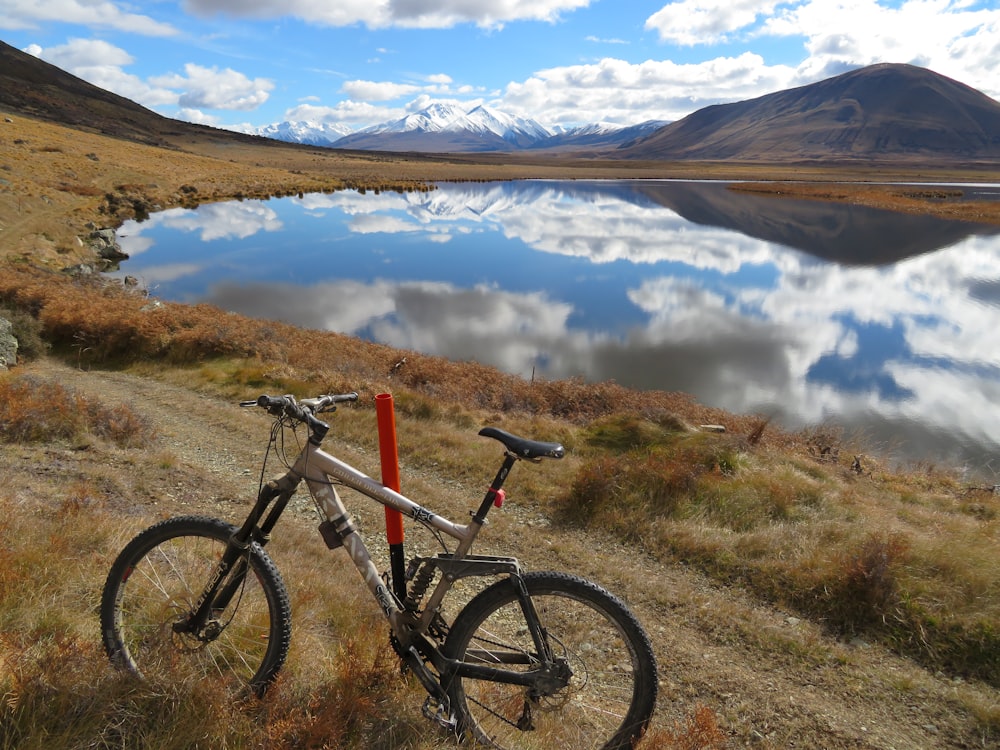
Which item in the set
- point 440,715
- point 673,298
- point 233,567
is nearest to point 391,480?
point 233,567

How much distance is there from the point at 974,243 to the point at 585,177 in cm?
9792

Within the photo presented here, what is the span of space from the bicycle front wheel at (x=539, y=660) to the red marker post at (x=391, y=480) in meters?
0.56

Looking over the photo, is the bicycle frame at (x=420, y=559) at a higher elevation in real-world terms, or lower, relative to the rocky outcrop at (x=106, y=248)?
lower

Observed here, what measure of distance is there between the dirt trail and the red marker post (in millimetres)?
2541

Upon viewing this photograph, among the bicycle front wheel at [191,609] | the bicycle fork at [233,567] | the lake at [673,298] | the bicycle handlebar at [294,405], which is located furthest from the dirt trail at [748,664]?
the lake at [673,298]

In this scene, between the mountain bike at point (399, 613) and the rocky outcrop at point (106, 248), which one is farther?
the rocky outcrop at point (106, 248)

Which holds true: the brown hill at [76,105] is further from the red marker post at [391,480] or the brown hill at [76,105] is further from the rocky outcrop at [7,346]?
the red marker post at [391,480]

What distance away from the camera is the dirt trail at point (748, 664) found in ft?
14.7

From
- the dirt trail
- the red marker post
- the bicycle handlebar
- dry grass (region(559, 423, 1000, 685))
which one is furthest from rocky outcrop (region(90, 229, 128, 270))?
the bicycle handlebar

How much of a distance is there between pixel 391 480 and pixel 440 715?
1.55 meters

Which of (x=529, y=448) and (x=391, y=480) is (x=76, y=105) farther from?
(x=529, y=448)

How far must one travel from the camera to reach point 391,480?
165 inches

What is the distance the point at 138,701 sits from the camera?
10.1 ft

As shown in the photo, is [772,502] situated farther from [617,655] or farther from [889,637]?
[617,655]
